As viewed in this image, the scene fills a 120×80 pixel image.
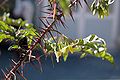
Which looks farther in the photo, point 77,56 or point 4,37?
point 77,56

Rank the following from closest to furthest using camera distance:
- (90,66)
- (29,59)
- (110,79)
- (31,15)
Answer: (29,59) < (110,79) < (90,66) < (31,15)

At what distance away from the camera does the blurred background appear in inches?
368

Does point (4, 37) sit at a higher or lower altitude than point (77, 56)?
higher

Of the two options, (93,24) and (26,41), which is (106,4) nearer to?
(26,41)

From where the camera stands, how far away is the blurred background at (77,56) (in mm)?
9359

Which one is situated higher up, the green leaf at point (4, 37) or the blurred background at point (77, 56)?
the green leaf at point (4, 37)

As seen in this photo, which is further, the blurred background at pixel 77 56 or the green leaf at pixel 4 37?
the blurred background at pixel 77 56

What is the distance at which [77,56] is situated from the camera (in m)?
11.6

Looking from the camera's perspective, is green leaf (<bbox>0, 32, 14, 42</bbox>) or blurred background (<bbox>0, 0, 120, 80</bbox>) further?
blurred background (<bbox>0, 0, 120, 80</bbox>)

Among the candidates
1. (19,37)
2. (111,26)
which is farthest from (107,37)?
(19,37)

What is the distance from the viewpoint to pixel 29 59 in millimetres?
894

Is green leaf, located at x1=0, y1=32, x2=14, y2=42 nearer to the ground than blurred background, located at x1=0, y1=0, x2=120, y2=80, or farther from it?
farther from it

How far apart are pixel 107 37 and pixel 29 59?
12.4 meters

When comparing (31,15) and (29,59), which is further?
(31,15)
